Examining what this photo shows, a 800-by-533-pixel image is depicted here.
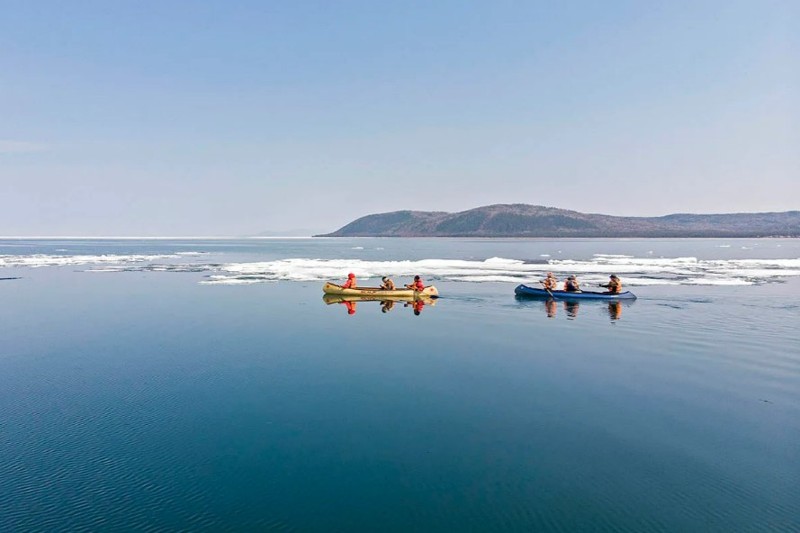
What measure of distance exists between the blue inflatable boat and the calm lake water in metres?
5.15

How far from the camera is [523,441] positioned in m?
9.82

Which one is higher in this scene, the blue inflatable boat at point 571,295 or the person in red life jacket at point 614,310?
the blue inflatable boat at point 571,295

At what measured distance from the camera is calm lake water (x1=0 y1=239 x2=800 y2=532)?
24.7 ft

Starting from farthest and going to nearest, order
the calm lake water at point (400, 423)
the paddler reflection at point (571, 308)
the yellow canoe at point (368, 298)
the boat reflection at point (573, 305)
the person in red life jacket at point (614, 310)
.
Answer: the yellow canoe at point (368, 298) < the boat reflection at point (573, 305) < the paddler reflection at point (571, 308) < the person in red life jacket at point (614, 310) < the calm lake water at point (400, 423)

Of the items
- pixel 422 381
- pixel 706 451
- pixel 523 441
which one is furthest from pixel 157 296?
pixel 706 451

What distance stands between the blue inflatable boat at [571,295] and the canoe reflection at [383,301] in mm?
4845

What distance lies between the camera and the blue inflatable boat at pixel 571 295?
27.5 meters

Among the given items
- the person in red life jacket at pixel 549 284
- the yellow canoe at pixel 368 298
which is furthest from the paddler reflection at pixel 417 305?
the person in red life jacket at pixel 549 284

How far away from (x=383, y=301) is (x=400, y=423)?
1891 centimetres

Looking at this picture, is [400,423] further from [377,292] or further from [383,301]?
[377,292]

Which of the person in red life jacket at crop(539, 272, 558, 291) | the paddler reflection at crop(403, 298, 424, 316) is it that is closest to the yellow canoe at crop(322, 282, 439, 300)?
the paddler reflection at crop(403, 298, 424, 316)

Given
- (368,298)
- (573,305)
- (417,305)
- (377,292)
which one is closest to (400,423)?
(417,305)

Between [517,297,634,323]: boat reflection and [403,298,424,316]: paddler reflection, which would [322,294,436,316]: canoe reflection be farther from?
[517,297,634,323]: boat reflection

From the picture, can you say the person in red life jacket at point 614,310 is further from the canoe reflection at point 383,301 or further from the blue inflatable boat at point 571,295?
the canoe reflection at point 383,301
